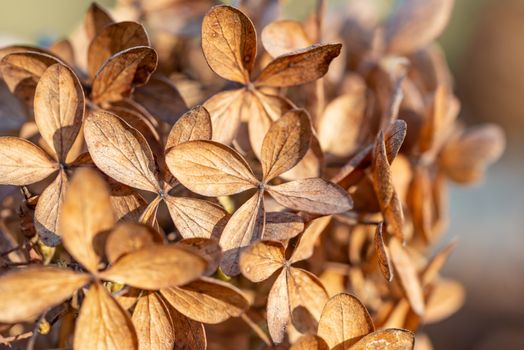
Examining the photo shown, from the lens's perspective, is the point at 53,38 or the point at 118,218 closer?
the point at 118,218

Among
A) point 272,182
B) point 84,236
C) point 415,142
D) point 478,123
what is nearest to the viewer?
point 84,236

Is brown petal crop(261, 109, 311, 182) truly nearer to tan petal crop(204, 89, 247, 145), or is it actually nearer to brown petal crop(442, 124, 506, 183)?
tan petal crop(204, 89, 247, 145)

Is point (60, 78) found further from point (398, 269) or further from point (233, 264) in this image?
point (398, 269)

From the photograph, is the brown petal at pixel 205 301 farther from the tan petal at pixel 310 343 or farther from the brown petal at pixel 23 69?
the brown petal at pixel 23 69

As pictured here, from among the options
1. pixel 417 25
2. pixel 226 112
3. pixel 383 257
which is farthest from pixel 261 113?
pixel 417 25

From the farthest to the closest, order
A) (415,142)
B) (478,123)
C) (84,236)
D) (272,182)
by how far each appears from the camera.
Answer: (478,123) → (415,142) → (272,182) → (84,236)

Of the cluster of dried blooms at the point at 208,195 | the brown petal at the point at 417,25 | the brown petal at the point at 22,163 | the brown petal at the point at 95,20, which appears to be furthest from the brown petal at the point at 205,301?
the brown petal at the point at 417,25

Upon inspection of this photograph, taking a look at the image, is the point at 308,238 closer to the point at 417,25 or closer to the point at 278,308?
the point at 278,308

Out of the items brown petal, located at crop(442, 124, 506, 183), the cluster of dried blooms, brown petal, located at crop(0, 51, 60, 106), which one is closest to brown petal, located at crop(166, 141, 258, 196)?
the cluster of dried blooms

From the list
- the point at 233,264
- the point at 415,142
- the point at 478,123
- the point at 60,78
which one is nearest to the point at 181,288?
the point at 233,264
